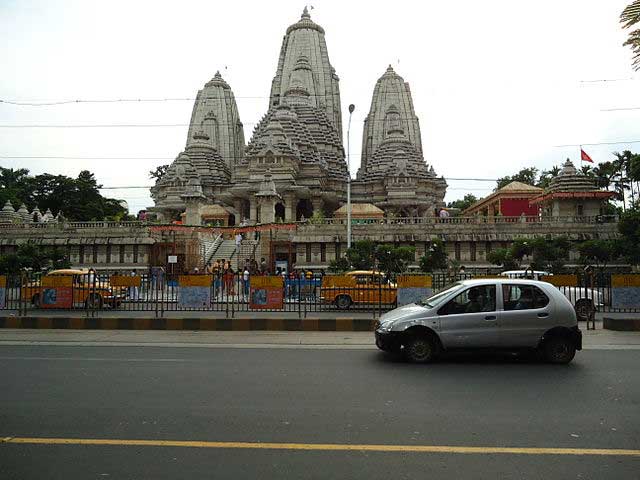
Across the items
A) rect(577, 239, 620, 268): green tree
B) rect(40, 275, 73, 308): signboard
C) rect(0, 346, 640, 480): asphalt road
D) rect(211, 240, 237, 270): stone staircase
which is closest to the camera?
rect(0, 346, 640, 480): asphalt road

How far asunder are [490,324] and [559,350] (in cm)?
130

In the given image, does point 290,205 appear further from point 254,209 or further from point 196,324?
point 196,324

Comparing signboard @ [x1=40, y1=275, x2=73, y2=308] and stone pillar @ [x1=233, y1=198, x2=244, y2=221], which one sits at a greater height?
stone pillar @ [x1=233, y1=198, x2=244, y2=221]

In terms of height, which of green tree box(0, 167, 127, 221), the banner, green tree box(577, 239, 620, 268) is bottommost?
green tree box(577, 239, 620, 268)

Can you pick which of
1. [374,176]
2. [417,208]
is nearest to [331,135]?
[374,176]

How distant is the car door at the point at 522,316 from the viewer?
28.3 ft

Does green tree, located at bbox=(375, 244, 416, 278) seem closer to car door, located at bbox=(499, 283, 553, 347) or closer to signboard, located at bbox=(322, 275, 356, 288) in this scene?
signboard, located at bbox=(322, 275, 356, 288)

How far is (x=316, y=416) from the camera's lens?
5.63 meters

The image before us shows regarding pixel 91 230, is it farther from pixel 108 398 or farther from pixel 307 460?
pixel 307 460

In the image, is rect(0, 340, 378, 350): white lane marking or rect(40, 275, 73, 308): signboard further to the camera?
rect(40, 275, 73, 308): signboard

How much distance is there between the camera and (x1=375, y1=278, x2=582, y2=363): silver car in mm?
8625

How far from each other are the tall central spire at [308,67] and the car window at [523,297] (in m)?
51.8

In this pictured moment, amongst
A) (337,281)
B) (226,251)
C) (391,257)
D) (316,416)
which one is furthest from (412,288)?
(226,251)

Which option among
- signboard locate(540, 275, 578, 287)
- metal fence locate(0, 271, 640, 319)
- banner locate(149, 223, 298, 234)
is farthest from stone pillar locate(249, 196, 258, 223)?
signboard locate(540, 275, 578, 287)
